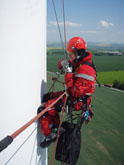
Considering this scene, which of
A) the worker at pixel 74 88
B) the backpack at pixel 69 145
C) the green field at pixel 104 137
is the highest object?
the worker at pixel 74 88

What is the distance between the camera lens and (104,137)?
232 inches

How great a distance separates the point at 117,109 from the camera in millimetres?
8531

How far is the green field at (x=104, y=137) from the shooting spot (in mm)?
4766

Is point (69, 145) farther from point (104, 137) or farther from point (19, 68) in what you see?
point (104, 137)

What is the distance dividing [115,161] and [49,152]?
78.9 inches

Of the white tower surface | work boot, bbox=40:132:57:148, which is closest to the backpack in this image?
work boot, bbox=40:132:57:148

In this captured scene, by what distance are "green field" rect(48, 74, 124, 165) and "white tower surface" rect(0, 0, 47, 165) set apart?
3.38 m

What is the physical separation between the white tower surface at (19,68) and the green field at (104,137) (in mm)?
3382

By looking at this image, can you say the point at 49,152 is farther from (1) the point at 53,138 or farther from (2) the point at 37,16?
(2) the point at 37,16

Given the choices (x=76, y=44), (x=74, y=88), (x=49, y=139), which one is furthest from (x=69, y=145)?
(x=76, y=44)

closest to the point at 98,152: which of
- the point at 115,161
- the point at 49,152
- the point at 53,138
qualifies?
the point at 115,161

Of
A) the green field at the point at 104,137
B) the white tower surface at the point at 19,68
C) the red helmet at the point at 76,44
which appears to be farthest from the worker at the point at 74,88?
the green field at the point at 104,137

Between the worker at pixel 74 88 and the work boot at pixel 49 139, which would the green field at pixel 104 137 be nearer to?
the work boot at pixel 49 139

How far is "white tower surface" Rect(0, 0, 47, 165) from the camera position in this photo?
1290 millimetres
